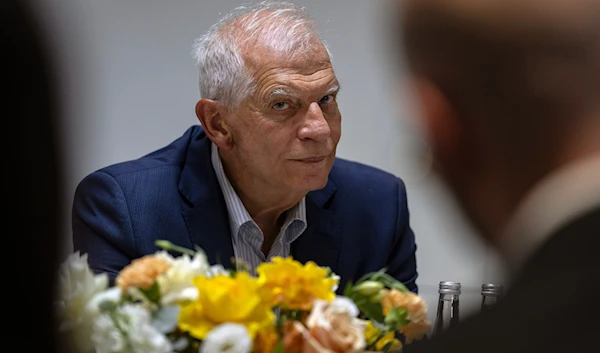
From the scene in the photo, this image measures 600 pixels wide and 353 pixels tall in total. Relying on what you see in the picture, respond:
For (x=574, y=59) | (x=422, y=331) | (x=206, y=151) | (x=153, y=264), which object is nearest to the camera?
(x=574, y=59)

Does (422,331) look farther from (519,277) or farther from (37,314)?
(37,314)

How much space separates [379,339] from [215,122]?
1.32 meters

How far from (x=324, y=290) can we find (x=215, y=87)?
134 cm

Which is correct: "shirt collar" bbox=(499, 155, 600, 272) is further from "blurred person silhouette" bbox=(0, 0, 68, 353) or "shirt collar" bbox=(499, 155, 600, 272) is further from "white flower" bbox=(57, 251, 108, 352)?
"white flower" bbox=(57, 251, 108, 352)

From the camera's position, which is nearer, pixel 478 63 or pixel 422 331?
pixel 478 63

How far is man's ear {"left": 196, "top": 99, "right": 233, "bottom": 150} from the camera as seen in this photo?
2454mm

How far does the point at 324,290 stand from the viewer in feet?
3.98

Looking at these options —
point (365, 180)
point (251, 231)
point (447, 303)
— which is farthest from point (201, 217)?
point (447, 303)

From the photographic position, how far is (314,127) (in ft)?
7.55

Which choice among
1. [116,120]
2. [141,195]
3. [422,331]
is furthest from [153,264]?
[116,120]

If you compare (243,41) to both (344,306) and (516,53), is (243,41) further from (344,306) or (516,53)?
(516,53)

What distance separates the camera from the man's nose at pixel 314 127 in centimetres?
230

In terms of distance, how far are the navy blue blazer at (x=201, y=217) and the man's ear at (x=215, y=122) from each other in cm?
7

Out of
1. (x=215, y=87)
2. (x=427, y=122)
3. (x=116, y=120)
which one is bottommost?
(x=116, y=120)
